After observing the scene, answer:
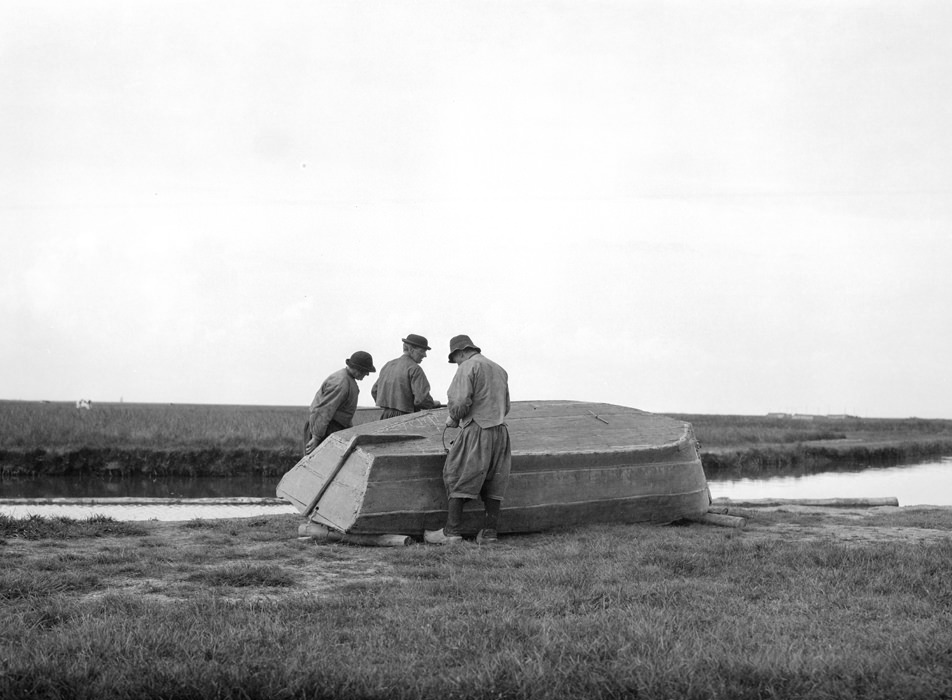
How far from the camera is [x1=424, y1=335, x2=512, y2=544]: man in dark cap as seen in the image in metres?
8.62

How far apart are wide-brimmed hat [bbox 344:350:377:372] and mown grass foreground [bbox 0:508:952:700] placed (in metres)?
2.62

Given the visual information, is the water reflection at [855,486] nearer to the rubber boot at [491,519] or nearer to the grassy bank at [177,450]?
the grassy bank at [177,450]

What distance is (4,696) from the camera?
3.75 m

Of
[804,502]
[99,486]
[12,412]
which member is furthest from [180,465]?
[804,502]

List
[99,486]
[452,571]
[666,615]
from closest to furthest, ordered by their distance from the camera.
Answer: [666,615], [452,571], [99,486]

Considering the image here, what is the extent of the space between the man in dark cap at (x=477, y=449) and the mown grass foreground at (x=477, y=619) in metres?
0.44

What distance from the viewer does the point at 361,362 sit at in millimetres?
10508

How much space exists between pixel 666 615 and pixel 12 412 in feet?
97.4

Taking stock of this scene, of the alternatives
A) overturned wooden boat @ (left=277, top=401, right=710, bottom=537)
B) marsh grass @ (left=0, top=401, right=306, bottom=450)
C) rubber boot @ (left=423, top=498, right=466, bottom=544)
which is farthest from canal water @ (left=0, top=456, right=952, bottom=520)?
rubber boot @ (left=423, top=498, right=466, bottom=544)

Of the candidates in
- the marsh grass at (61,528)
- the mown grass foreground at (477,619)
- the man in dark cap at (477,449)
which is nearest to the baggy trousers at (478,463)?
the man in dark cap at (477,449)

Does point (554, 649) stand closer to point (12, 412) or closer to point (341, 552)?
point (341, 552)

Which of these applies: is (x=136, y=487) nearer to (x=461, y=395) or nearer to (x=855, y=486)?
(x=461, y=395)

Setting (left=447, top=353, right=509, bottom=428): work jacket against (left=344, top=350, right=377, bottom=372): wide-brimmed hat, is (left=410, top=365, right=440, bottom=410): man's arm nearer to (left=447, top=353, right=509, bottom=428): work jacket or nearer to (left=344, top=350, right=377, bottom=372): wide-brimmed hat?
(left=344, top=350, right=377, bottom=372): wide-brimmed hat

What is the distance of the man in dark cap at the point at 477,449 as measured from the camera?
Result: 862 cm
